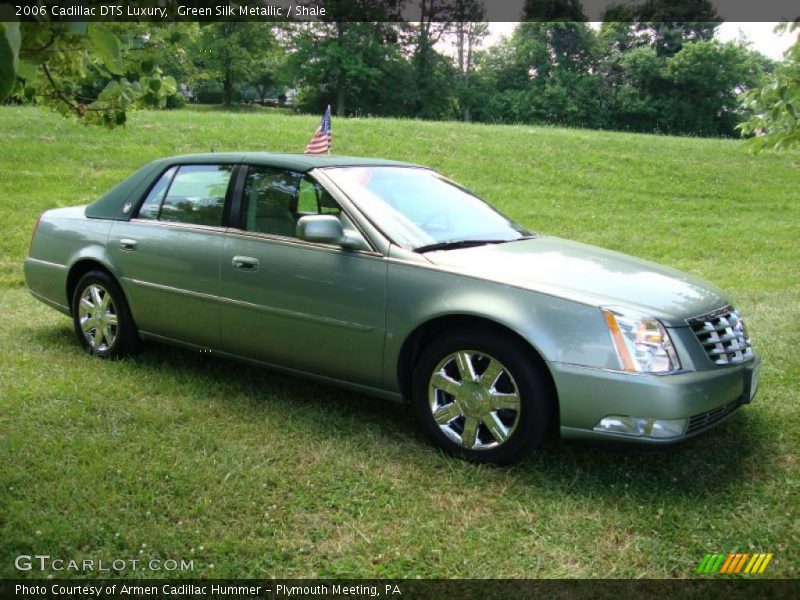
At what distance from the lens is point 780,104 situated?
6211 mm

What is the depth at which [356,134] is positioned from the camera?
20.8 meters

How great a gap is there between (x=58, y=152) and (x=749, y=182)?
17.3 meters

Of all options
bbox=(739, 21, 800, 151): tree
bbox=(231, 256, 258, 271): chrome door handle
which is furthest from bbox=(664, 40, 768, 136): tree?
bbox=(231, 256, 258, 271): chrome door handle

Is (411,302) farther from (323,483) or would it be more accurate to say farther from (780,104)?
(780,104)

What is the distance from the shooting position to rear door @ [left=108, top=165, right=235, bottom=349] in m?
4.74

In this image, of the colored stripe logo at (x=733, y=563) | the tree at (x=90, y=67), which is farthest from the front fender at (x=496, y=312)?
the tree at (x=90, y=67)

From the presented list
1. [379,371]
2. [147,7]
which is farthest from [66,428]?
[147,7]

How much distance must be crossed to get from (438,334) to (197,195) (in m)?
2.09

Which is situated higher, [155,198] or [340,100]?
[340,100]

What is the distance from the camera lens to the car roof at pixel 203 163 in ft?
15.3

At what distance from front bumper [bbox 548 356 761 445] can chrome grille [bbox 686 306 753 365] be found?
0.36 ft

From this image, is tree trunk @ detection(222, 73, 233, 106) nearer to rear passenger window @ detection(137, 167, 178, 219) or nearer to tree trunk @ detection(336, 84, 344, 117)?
tree trunk @ detection(336, 84, 344, 117)

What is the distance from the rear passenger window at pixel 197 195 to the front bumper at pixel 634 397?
2546 mm

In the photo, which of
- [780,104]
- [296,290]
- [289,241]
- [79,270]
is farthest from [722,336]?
[79,270]
